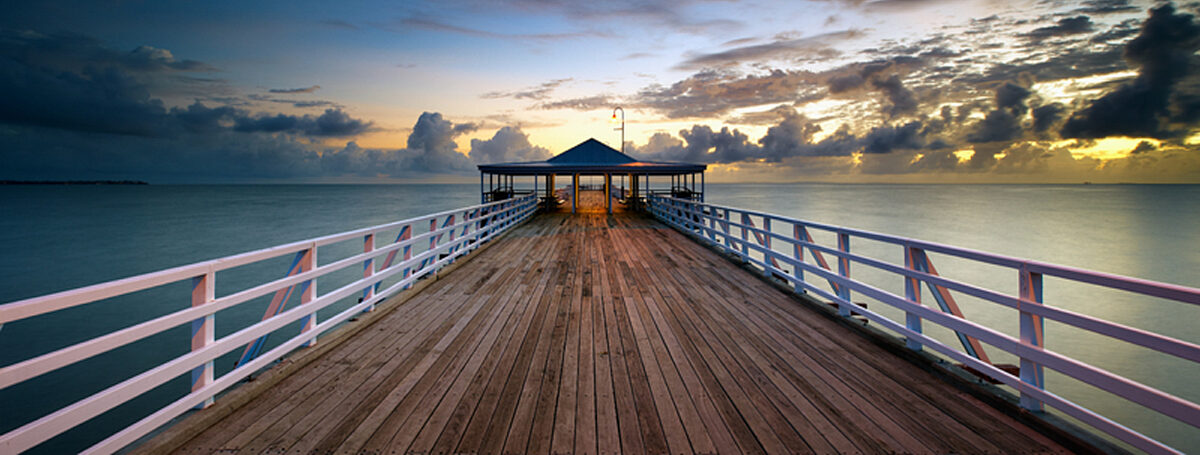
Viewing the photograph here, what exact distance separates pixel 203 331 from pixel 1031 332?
473cm

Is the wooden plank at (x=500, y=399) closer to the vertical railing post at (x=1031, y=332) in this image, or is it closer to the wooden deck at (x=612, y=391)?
the wooden deck at (x=612, y=391)

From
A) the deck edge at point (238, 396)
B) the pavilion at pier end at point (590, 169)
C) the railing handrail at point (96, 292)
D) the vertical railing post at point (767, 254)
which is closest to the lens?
the railing handrail at point (96, 292)

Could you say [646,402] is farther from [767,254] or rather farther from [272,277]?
[272,277]

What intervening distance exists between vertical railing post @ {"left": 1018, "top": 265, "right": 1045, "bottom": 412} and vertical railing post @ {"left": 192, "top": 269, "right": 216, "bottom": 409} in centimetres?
462

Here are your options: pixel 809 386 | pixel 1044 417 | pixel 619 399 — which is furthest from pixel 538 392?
pixel 1044 417

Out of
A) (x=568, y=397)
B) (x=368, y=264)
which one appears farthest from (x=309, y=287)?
(x=568, y=397)

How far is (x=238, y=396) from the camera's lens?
9.73 feet

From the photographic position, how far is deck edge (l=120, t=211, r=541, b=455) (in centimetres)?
246

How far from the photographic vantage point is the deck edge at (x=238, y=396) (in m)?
2.46

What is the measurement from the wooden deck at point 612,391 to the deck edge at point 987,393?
0.08m

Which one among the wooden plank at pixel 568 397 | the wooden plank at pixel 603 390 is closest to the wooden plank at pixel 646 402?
the wooden plank at pixel 603 390

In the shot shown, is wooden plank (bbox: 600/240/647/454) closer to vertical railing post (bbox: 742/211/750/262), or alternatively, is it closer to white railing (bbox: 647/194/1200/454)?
white railing (bbox: 647/194/1200/454)

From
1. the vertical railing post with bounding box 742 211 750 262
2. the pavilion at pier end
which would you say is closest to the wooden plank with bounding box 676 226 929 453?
the vertical railing post with bounding box 742 211 750 262

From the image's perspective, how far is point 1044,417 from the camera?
2770 mm
